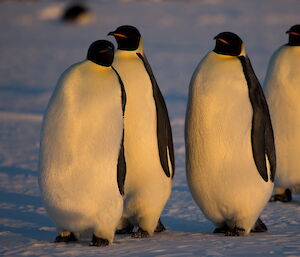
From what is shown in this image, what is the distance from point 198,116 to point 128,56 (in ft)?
2.03

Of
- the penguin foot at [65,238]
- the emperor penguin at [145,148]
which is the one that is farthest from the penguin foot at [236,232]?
the penguin foot at [65,238]

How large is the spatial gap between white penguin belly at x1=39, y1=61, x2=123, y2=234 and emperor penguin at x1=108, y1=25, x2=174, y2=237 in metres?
0.41

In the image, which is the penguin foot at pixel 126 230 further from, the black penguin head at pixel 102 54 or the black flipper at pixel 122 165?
the black penguin head at pixel 102 54

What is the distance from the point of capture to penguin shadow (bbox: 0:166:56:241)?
4945 mm

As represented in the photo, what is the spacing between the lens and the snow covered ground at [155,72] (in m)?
4.29

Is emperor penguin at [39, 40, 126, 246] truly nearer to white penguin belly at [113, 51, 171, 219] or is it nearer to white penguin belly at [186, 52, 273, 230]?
white penguin belly at [113, 51, 171, 219]

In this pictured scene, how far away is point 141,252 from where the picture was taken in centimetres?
405

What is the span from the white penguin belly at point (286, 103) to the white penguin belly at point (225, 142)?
4.40ft

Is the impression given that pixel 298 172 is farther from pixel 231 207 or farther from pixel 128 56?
pixel 128 56

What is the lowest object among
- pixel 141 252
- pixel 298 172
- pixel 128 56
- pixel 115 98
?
pixel 141 252

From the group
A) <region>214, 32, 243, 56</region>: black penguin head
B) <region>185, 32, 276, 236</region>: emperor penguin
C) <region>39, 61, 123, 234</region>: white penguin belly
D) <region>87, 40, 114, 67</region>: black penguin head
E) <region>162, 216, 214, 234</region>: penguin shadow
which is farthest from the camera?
<region>162, 216, 214, 234</region>: penguin shadow

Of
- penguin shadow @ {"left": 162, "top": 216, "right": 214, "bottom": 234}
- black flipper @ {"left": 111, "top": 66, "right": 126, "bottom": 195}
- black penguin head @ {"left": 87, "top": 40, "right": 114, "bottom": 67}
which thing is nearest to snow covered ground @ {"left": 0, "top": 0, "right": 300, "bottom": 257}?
penguin shadow @ {"left": 162, "top": 216, "right": 214, "bottom": 234}

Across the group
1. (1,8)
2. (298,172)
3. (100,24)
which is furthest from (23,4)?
(298,172)

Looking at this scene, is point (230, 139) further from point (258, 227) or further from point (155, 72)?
point (155, 72)
